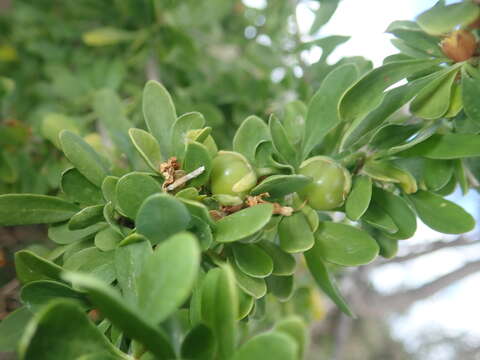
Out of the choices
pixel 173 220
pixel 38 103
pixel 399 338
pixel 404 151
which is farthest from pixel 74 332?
pixel 399 338

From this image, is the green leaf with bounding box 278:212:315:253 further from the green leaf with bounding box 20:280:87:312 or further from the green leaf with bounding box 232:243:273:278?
the green leaf with bounding box 20:280:87:312

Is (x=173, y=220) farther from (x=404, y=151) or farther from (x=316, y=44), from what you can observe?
(x=316, y=44)

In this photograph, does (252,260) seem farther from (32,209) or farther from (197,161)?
(32,209)

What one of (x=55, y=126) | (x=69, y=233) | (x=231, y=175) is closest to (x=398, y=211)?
(x=231, y=175)

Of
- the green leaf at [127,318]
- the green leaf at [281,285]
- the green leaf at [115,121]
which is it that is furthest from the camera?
the green leaf at [115,121]

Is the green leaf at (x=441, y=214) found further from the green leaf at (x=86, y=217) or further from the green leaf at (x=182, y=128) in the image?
the green leaf at (x=86, y=217)

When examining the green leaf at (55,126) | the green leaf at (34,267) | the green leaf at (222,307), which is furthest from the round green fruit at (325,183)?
the green leaf at (55,126)

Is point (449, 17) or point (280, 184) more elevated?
point (449, 17)
